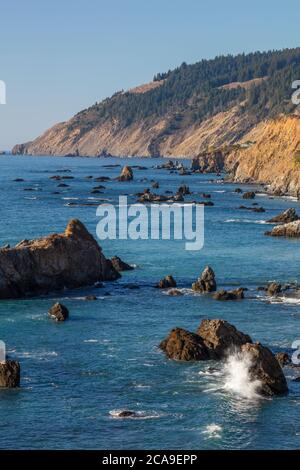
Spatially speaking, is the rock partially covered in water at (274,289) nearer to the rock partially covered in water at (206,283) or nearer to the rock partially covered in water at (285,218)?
the rock partially covered in water at (206,283)

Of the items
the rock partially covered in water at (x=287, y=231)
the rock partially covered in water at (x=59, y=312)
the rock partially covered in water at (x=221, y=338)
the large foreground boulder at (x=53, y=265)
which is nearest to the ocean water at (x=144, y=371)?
the rock partially covered in water at (x=59, y=312)

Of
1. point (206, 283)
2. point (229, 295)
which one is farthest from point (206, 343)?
point (206, 283)

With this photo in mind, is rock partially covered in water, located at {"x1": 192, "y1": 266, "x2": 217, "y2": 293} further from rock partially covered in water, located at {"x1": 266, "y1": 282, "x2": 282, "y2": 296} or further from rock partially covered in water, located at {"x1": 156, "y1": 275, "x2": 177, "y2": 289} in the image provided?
rock partially covered in water, located at {"x1": 266, "y1": 282, "x2": 282, "y2": 296}

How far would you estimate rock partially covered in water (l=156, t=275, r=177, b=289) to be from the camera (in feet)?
276

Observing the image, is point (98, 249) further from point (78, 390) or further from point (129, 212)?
point (129, 212)

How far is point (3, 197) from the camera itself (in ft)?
630

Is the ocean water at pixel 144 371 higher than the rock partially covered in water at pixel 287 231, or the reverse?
the rock partially covered in water at pixel 287 231

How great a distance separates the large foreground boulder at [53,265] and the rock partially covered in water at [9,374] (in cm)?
2467

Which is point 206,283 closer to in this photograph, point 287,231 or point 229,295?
point 229,295

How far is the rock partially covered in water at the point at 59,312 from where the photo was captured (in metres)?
69.9

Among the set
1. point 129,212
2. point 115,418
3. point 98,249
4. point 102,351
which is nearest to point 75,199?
point 129,212

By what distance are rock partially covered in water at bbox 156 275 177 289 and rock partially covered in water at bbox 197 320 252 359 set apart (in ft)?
74.1

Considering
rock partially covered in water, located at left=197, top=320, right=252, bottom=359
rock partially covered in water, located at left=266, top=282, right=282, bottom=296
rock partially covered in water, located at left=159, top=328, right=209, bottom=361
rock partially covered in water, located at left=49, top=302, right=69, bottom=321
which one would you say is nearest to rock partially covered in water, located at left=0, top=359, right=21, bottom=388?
rock partially covered in water, located at left=159, top=328, right=209, bottom=361
